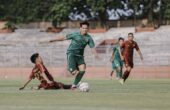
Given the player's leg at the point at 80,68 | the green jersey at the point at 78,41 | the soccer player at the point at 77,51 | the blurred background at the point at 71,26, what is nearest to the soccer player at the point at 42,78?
the player's leg at the point at 80,68

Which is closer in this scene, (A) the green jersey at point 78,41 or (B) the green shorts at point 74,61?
(A) the green jersey at point 78,41

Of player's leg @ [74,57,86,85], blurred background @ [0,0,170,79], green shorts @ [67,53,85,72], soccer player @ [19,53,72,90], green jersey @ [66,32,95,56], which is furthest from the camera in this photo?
blurred background @ [0,0,170,79]

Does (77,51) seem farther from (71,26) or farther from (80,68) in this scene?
(71,26)

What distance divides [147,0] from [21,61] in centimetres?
2038

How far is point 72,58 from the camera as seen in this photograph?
18.4 m

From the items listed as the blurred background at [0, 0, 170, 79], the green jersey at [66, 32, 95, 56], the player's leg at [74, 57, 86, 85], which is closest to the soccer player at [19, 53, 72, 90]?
the player's leg at [74, 57, 86, 85]

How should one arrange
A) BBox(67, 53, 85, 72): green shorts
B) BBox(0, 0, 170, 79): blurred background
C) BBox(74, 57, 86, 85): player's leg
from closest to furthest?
BBox(74, 57, 86, 85): player's leg < BBox(67, 53, 85, 72): green shorts < BBox(0, 0, 170, 79): blurred background

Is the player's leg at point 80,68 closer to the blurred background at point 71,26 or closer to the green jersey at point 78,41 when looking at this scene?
the green jersey at point 78,41

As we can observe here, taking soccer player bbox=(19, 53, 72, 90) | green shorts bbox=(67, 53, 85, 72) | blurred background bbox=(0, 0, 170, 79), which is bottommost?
blurred background bbox=(0, 0, 170, 79)

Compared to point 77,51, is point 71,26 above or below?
below

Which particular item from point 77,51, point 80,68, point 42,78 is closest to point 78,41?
point 77,51

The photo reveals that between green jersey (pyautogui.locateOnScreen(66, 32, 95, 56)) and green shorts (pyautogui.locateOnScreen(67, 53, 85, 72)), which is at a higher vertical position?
green jersey (pyautogui.locateOnScreen(66, 32, 95, 56))

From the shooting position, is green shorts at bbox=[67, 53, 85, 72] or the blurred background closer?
green shorts at bbox=[67, 53, 85, 72]

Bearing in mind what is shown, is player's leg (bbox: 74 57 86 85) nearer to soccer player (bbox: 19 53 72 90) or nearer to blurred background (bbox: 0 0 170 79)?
soccer player (bbox: 19 53 72 90)
